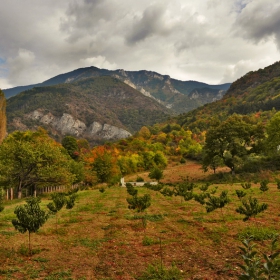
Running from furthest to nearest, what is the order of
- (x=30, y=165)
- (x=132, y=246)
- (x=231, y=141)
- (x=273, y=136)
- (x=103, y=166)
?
1. (x=103, y=166)
2. (x=273, y=136)
3. (x=231, y=141)
4. (x=30, y=165)
5. (x=132, y=246)

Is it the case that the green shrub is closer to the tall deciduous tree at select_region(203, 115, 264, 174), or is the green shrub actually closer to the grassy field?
the grassy field

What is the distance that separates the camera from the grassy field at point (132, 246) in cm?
898

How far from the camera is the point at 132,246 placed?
12039 mm

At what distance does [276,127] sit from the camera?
4469cm

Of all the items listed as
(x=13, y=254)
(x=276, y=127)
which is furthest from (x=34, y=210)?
(x=276, y=127)

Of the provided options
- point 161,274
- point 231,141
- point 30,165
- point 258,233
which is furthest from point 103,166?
point 161,274

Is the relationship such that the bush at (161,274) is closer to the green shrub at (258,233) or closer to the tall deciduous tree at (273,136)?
the green shrub at (258,233)

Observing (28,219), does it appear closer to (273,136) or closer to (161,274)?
(161,274)

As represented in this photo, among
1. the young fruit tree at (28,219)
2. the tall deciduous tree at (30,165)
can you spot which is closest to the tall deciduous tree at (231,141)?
the tall deciduous tree at (30,165)

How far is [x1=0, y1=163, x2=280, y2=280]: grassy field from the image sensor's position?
8.98 metres

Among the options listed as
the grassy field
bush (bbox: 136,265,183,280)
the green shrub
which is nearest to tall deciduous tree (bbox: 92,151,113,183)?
the grassy field

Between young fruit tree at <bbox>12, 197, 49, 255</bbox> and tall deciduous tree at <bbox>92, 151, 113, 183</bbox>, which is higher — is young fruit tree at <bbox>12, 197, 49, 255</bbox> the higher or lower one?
the lower one

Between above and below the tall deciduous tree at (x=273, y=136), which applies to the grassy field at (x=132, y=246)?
below

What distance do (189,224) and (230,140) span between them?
32747 millimetres
